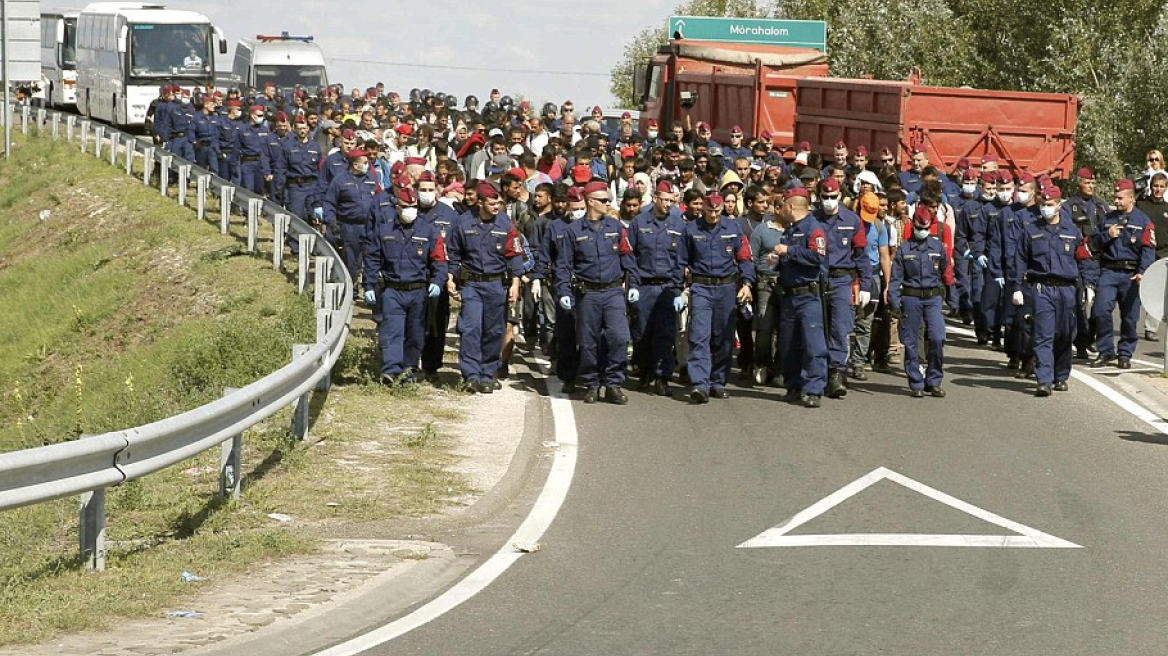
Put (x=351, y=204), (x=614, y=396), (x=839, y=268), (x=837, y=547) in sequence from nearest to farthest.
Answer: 1. (x=837, y=547)
2. (x=614, y=396)
3. (x=839, y=268)
4. (x=351, y=204)

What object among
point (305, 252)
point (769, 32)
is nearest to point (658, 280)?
point (305, 252)

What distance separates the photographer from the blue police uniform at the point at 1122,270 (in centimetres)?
1814

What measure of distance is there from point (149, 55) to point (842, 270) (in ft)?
107

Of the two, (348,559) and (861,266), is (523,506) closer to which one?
(348,559)

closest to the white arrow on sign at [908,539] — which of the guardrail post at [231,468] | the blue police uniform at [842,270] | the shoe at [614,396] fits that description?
the guardrail post at [231,468]

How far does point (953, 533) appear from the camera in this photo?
10516 mm

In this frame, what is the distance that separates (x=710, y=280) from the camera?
16047 millimetres

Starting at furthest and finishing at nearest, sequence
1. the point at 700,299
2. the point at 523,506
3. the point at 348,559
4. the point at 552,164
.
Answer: the point at 552,164
the point at 700,299
the point at 523,506
the point at 348,559

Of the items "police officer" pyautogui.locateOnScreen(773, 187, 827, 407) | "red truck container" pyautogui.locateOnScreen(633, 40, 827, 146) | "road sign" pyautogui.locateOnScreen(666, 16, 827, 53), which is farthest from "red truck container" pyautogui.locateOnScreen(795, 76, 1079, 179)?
"road sign" pyautogui.locateOnScreen(666, 16, 827, 53)

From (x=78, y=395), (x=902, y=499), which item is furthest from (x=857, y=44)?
(x=902, y=499)

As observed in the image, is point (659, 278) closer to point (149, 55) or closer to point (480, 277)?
point (480, 277)

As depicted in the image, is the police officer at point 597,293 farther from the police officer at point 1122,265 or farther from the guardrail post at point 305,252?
the police officer at point 1122,265

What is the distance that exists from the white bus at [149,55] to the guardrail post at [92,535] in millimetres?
36621

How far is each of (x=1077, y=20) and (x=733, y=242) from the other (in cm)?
2319
